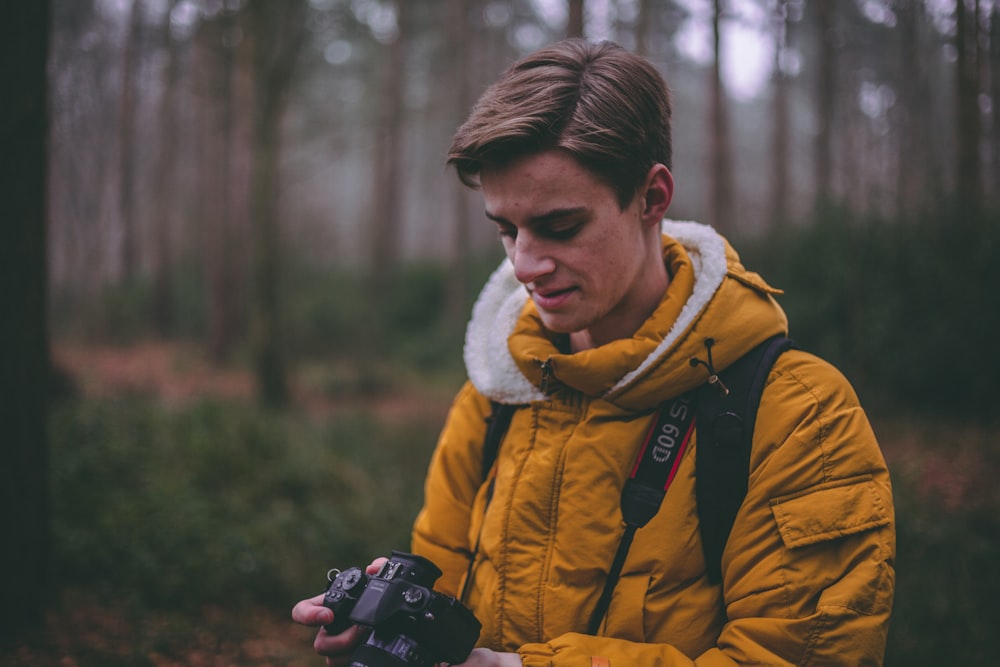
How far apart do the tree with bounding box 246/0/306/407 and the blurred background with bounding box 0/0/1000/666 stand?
0.04m

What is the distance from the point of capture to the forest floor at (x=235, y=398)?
372 centimetres

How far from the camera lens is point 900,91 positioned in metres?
19.3

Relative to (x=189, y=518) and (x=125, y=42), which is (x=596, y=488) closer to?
(x=189, y=518)

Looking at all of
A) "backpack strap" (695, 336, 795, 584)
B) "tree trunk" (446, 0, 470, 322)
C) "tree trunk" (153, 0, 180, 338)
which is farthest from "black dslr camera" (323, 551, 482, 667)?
"tree trunk" (153, 0, 180, 338)

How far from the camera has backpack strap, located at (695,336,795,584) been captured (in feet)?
5.29

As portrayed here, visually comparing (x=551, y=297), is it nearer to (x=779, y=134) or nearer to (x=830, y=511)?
(x=830, y=511)

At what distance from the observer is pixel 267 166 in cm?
1001

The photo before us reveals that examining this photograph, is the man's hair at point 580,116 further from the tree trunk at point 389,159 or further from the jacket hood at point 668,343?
the tree trunk at point 389,159

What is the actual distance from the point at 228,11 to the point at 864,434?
40.3ft

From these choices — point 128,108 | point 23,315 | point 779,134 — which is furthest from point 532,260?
point 779,134

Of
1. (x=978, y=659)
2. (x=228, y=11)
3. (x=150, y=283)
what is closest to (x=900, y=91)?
(x=228, y=11)

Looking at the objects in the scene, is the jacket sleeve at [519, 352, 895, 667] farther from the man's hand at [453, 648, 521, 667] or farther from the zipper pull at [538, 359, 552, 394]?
the zipper pull at [538, 359, 552, 394]

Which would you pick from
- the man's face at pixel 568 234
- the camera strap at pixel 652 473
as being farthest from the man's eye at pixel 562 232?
the camera strap at pixel 652 473

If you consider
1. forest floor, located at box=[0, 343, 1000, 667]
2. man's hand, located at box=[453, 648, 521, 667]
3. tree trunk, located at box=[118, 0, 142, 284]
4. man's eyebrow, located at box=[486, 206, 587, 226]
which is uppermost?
tree trunk, located at box=[118, 0, 142, 284]
